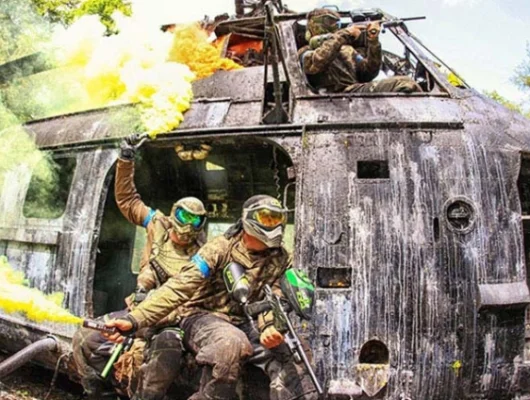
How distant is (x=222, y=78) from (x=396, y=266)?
10.6 ft

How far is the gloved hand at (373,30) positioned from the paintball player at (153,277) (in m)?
2.60

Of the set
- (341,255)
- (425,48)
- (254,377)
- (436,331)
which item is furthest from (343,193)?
(425,48)

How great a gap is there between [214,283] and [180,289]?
377mm

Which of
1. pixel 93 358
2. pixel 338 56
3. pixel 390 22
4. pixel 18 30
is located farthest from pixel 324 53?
pixel 18 30

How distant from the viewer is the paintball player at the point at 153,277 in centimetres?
447

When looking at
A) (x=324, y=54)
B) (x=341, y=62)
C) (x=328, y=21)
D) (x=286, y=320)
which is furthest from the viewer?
(x=328, y=21)

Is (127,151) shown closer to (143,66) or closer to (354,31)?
(143,66)

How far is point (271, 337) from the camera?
4.25m

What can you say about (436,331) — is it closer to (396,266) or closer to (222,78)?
(396,266)

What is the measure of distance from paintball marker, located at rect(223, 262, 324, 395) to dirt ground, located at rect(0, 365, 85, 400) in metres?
2.60

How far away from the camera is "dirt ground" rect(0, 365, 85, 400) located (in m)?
5.87

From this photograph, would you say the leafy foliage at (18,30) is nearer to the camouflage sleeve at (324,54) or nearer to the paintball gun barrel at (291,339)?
the camouflage sleeve at (324,54)

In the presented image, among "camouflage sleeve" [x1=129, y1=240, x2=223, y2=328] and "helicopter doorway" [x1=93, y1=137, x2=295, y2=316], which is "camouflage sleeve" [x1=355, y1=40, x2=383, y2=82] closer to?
"helicopter doorway" [x1=93, y1=137, x2=295, y2=316]

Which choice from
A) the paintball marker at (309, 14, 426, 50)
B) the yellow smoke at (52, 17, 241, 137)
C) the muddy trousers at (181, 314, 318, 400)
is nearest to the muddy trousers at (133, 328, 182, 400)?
the muddy trousers at (181, 314, 318, 400)
